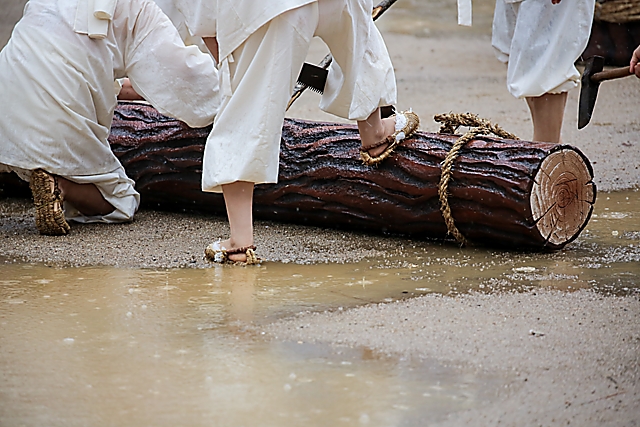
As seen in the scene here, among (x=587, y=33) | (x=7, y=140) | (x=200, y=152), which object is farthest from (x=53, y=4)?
(x=587, y=33)

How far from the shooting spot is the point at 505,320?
2148mm

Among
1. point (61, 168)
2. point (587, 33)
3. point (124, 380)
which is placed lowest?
point (124, 380)

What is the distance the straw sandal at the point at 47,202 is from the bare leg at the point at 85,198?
0.09 m

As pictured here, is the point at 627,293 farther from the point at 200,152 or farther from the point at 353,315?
the point at 200,152

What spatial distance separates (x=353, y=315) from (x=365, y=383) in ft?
1.36

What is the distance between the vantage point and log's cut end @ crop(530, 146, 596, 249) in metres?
2.73

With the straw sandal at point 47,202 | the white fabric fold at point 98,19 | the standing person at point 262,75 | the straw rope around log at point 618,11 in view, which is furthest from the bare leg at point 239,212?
the straw rope around log at point 618,11

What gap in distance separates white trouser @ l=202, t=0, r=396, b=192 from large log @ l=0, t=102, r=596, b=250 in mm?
472

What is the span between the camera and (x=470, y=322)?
2.13 meters

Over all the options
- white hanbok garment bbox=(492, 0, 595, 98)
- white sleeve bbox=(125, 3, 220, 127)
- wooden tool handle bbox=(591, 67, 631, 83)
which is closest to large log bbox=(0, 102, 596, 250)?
white sleeve bbox=(125, 3, 220, 127)

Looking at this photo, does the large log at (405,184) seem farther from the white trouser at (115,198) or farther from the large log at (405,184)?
the white trouser at (115,198)

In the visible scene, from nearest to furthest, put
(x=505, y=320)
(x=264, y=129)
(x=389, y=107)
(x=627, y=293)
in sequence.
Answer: (x=505, y=320) → (x=627, y=293) → (x=264, y=129) → (x=389, y=107)

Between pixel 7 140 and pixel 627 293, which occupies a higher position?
pixel 7 140

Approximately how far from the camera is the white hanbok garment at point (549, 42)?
334 centimetres
